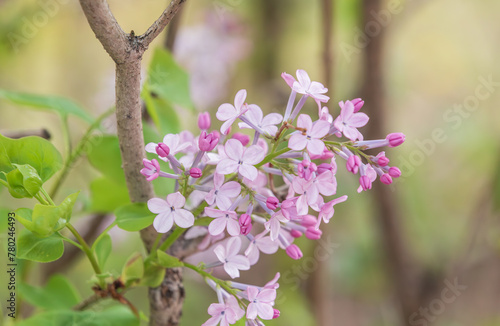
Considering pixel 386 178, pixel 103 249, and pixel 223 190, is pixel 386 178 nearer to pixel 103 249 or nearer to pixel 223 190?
pixel 223 190

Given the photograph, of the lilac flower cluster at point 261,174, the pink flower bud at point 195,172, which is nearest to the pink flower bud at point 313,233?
the lilac flower cluster at point 261,174

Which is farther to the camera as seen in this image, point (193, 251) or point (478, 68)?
point (478, 68)

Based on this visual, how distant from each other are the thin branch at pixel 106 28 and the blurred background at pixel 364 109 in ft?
1.29

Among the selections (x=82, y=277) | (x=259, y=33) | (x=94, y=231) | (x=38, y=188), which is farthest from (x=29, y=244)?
(x=259, y=33)

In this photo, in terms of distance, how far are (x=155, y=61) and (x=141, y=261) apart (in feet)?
0.88

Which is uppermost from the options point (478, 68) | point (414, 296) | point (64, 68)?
point (64, 68)

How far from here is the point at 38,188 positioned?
36cm

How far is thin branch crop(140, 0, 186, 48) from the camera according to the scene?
1.05 ft

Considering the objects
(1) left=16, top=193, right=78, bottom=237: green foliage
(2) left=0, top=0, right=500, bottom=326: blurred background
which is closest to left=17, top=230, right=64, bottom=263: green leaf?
(1) left=16, top=193, right=78, bottom=237: green foliage

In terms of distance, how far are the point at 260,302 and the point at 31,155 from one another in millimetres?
199

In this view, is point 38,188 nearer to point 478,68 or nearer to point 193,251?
point 193,251

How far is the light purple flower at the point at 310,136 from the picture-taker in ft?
1.07

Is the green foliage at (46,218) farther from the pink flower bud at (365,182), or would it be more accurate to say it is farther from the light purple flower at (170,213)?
the pink flower bud at (365,182)

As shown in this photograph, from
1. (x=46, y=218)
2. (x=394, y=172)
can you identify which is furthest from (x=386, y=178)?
(x=46, y=218)
